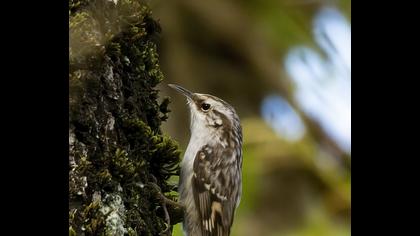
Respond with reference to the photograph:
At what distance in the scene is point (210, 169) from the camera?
2.42 m

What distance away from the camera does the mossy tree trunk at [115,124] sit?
1.59 metres

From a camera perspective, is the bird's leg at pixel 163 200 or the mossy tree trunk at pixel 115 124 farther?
the bird's leg at pixel 163 200

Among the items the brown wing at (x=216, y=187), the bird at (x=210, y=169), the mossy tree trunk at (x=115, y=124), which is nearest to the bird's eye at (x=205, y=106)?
the bird at (x=210, y=169)

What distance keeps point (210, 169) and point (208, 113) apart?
0.22 metres

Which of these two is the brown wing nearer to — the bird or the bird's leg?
the bird

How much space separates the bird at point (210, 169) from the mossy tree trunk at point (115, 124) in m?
0.34

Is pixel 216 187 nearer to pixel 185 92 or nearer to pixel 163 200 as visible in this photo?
pixel 185 92

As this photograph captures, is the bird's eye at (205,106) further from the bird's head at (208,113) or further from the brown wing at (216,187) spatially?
the brown wing at (216,187)

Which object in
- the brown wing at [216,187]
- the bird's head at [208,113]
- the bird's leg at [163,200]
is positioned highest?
the bird's head at [208,113]

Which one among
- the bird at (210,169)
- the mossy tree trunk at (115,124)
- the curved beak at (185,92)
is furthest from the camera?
the curved beak at (185,92)

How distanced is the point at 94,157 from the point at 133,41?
1.22 feet

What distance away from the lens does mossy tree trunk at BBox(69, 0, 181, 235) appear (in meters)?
1.59
